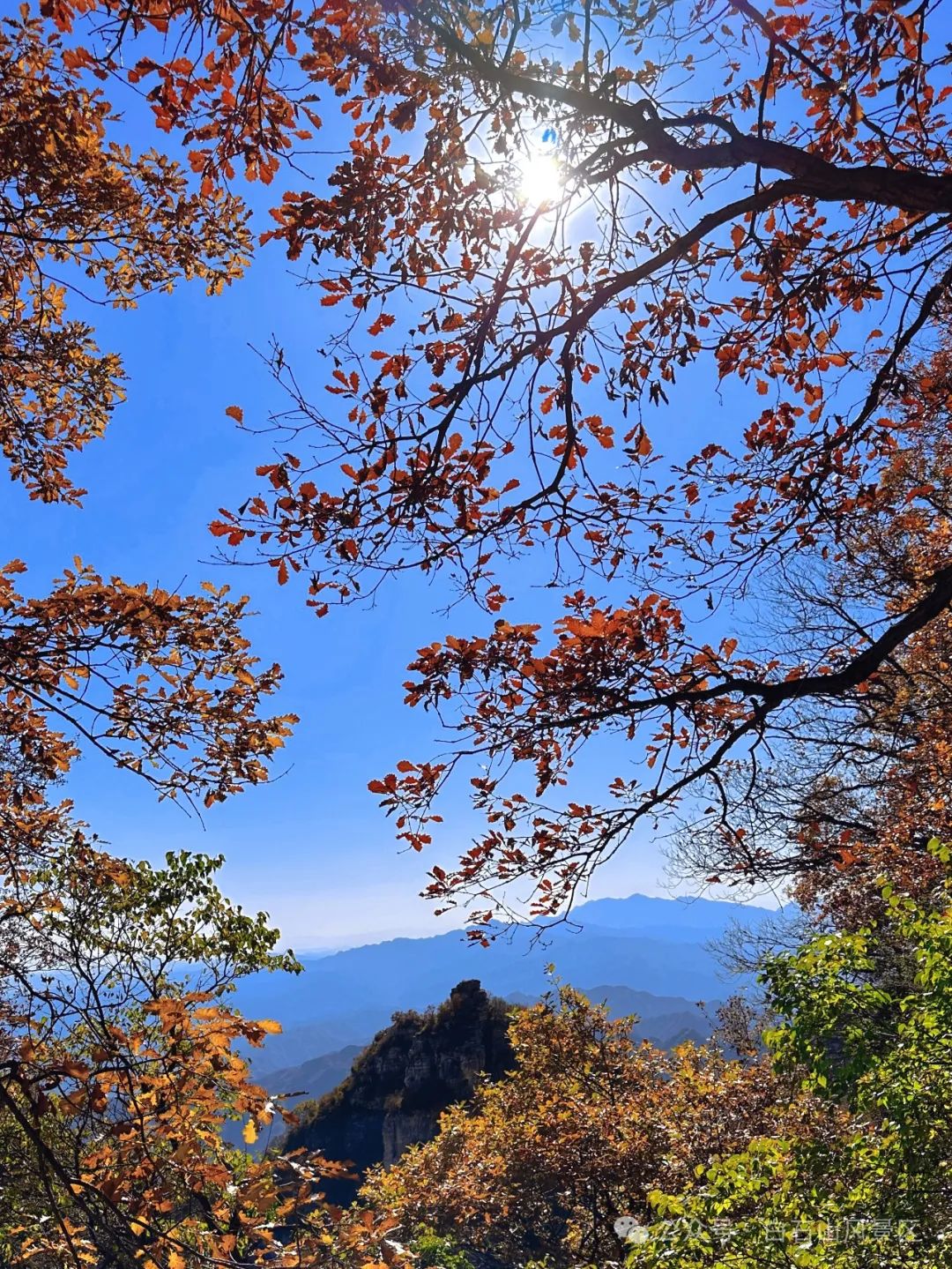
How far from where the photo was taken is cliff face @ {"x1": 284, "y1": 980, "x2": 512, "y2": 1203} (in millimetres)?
39750

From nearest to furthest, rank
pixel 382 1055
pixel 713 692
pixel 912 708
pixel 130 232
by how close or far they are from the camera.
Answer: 1. pixel 713 692
2. pixel 130 232
3. pixel 912 708
4. pixel 382 1055

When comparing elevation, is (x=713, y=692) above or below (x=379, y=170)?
below

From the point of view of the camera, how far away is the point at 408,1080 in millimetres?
42219

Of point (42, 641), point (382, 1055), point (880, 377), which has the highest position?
point (880, 377)

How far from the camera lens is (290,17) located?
2768 mm

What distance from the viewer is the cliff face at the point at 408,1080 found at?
39750 millimetres

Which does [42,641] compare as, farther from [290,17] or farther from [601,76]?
[601,76]

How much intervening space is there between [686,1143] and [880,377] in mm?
9550

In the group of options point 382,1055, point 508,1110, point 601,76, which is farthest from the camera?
point 382,1055

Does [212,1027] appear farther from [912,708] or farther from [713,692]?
[912,708]

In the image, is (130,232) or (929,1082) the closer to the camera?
(929,1082)

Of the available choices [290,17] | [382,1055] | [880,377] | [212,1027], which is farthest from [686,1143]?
[382,1055]

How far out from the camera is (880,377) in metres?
3.84

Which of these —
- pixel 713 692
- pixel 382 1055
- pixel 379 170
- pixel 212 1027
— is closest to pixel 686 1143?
pixel 713 692
